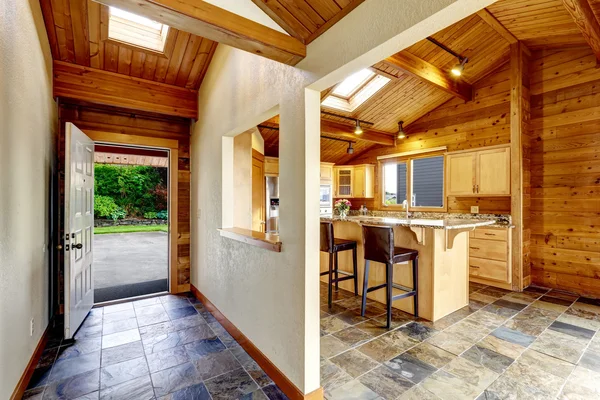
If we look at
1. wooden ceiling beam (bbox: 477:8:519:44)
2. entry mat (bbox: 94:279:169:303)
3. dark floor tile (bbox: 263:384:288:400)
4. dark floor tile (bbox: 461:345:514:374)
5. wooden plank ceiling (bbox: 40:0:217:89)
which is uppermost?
wooden ceiling beam (bbox: 477:8:519:44)

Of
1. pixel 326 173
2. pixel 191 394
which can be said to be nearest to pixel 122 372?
pixel 191 394

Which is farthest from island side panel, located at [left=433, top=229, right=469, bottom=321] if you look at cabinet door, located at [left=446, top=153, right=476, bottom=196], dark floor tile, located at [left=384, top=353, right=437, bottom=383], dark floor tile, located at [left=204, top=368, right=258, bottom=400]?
dark floor tile, located at [left=204, top=368, right=258, bottom=400]

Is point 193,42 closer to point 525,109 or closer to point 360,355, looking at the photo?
point 360,355

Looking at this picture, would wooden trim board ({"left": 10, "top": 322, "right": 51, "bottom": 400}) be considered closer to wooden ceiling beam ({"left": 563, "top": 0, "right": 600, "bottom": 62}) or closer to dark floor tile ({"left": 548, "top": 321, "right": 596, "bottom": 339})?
dark floor tile ({"left": 548, "top": 321, "right": 596, "bottom": 339})

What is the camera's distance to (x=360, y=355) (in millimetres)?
2363

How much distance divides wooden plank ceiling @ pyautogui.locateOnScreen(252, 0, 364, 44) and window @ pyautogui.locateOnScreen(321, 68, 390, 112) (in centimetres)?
306

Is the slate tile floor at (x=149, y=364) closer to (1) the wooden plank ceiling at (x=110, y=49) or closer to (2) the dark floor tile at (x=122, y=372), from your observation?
(2) the dark floor tile at (x=122, y=372)

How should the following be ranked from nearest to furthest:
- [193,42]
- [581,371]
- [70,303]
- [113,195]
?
[581,371], [70,303], [193,42], [113,195]

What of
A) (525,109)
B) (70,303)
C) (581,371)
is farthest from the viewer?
(525,109)

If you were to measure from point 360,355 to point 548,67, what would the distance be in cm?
483

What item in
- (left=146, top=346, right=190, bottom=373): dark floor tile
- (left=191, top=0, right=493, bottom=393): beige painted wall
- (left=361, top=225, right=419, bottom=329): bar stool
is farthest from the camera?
(left=361, top=225, right=419, bottom=329): bar stool

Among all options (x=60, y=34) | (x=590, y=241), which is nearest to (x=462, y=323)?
(x=590, y=241)

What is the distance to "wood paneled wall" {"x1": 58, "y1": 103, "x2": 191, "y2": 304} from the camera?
3.54m

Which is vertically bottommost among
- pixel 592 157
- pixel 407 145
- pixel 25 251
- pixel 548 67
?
pixel 25 251
